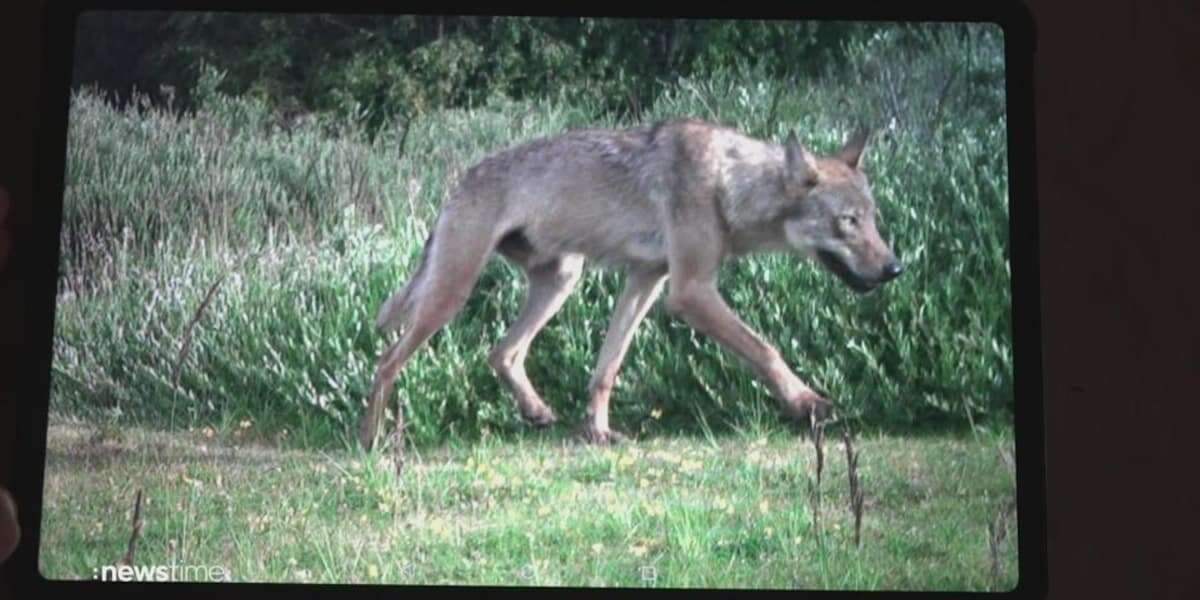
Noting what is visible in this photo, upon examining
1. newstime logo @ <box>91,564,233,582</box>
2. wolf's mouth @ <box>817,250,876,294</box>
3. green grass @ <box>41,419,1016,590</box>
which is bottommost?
newstime logo @ <box>91,564,233,582</box>

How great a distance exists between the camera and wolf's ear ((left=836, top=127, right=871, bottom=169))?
2004 mm

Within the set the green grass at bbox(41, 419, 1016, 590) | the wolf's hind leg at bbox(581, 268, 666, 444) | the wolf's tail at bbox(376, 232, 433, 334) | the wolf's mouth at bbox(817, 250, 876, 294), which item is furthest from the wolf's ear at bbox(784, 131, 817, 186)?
the wolf's tail at bbox(376, 232, 433, 334)

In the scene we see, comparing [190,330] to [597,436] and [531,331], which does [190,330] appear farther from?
[597,436]

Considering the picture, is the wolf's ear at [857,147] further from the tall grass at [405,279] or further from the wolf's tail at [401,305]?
the wolf's tail at [401,305]

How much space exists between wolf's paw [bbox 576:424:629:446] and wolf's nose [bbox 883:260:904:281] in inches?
15.9

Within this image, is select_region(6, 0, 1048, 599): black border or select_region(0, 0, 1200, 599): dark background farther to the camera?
select_region(0, 0, 1200, 599): dark background

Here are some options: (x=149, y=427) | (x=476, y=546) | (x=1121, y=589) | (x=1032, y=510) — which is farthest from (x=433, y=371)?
(x=1121, y=589)

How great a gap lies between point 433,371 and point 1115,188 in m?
0.98

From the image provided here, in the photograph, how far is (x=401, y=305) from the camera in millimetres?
2006

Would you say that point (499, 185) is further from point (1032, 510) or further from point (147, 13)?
point (1032, 510)

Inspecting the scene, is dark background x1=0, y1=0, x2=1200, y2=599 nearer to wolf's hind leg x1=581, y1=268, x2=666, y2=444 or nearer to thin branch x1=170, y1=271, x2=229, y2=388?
thin branch x1=170, y1=271, x2=229, y2=388

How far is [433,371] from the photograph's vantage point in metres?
1.99

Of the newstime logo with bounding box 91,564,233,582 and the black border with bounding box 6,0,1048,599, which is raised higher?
the black border with bounding box 6,0,1048,599

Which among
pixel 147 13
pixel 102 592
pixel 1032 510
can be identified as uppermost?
pixel 147 13
